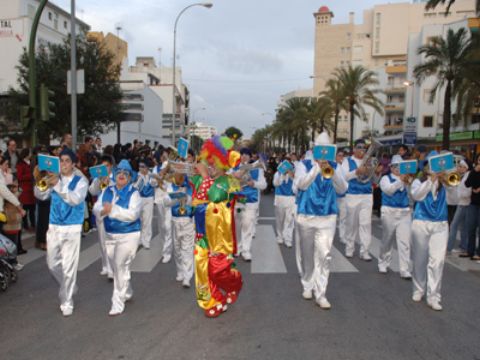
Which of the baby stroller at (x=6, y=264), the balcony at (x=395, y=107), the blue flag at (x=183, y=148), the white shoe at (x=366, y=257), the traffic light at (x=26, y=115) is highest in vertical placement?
the balcony at (x=395, y=107)

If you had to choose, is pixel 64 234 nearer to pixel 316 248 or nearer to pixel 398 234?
pixel 316 248

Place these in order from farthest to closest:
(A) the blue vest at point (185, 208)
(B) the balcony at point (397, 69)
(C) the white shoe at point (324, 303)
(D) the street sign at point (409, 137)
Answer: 1. (B) the balcony at point (397, 69)
2. (D) the street sign at point (409, 137)
3. (A) the blue vest at point (185, 208)
4. (C) the white shoe at point (324, 303)

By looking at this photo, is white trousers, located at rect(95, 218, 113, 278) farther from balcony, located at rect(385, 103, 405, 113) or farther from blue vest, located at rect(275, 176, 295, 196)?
balcony, located at rect(385, 103, 405, 113)

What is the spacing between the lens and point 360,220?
8008 millimetres

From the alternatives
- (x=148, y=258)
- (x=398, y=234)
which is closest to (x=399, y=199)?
(x=398, y=234)

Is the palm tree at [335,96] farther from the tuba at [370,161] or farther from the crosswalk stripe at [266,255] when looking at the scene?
the tuba at [370,161]

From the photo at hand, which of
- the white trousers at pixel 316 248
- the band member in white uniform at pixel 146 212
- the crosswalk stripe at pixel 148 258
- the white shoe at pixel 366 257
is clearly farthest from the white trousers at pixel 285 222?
the white trousers at pixel 316 248

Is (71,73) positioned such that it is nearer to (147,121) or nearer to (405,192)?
(405,192)

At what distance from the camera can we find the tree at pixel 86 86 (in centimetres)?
2311

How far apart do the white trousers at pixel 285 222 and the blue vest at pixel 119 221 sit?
15.3 feet

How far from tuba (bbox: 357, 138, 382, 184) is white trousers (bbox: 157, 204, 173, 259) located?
3.49 metres

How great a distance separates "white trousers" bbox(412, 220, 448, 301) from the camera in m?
Answer: 5.32

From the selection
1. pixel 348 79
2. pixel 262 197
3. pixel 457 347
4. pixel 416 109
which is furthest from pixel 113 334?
pixel 416 109

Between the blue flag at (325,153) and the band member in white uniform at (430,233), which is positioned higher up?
the blue flag at (325,153)
